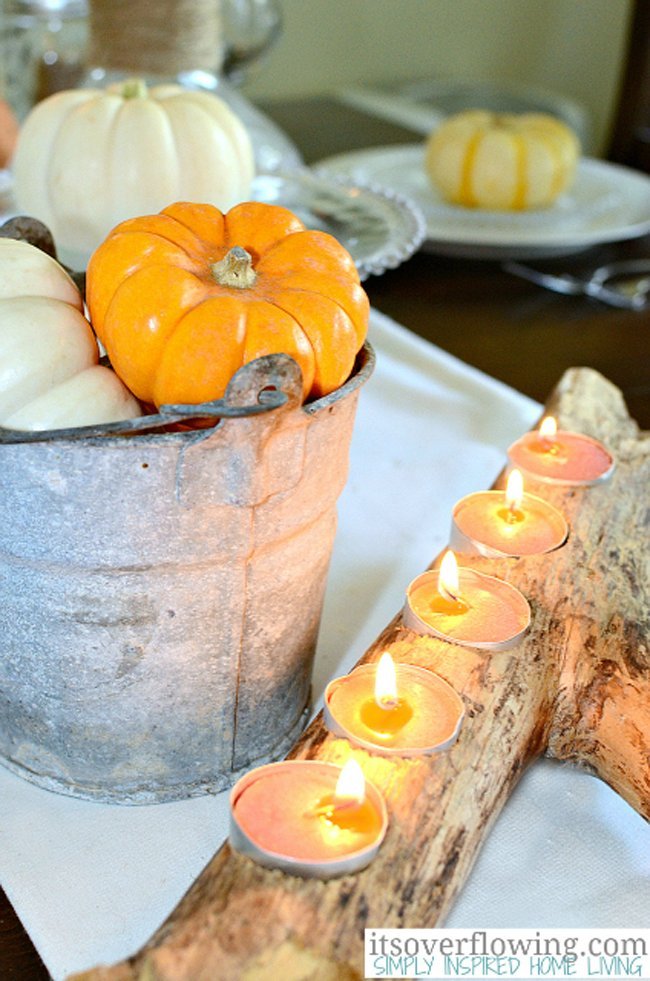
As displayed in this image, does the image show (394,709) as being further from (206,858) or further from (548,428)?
(548,428)

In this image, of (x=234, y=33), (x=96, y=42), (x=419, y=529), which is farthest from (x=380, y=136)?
(x=419, y=529)

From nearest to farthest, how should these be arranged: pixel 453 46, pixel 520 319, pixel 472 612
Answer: pixel 472 612
pixel 520 319
pixel 453 46

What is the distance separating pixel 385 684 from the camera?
1.52 ft

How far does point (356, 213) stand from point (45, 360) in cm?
49

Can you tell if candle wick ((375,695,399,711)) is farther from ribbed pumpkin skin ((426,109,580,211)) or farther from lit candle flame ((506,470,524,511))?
ribbed pumpkin skin ((426,109,580,211))

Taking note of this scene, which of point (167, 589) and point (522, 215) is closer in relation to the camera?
point (167, 589)

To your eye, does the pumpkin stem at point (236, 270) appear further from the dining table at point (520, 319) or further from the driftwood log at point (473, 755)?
the dining table at point (520, 319)

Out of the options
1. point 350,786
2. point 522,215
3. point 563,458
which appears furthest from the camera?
point 522,215

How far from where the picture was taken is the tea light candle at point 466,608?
1.70 feet

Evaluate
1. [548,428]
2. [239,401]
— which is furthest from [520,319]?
[239,401]

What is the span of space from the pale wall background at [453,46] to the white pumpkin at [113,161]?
129 cm

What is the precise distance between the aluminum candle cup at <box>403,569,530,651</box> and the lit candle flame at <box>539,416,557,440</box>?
16 centimetres

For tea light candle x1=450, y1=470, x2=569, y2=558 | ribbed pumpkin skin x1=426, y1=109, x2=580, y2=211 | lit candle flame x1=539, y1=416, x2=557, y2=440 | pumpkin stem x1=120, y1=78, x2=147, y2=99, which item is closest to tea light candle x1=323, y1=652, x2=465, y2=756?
tea light candle x1=450, y1=470, x2=569, y2=558

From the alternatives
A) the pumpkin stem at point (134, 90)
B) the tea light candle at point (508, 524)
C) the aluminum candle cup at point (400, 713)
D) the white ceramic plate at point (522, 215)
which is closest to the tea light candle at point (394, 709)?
the aluminum candle cup at point (400, 713)
